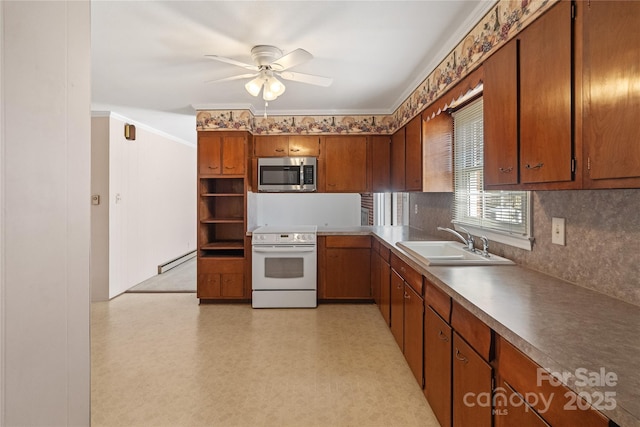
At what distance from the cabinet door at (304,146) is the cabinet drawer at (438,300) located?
106 inches

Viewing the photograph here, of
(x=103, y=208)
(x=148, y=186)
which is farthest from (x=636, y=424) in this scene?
(x=148, y=186)

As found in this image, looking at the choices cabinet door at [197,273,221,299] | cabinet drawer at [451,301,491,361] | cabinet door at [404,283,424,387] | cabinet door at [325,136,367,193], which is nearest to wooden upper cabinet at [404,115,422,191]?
cabinet door at [325,136,367,193]

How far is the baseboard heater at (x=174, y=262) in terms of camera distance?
18.6 feet

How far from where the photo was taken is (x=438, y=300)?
5.91 ft

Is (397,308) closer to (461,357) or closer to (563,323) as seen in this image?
(461,357)

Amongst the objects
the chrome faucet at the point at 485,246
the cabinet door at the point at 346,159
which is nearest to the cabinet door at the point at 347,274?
the cabinet door at the point at 346,159

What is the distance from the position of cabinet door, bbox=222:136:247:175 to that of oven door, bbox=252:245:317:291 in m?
0.97

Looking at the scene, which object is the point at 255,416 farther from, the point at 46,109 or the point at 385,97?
the point at 385,97

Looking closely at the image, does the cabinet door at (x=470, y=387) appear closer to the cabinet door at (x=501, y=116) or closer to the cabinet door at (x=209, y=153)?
the cabinet door at (x=501, y=116)

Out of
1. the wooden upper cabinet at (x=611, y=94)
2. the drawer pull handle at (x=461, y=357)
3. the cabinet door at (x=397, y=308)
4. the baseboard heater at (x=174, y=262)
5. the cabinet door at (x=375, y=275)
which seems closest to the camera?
the wooden upper cabinet at (x=611, y=94)

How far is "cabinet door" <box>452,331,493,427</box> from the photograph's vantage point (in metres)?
1.31

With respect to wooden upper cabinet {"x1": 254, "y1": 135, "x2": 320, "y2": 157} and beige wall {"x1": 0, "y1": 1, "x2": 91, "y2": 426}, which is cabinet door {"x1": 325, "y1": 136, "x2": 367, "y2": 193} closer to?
wooden upper cabinet {"x1": 254, "y1": 135, "x2": 320, "y2": 157}

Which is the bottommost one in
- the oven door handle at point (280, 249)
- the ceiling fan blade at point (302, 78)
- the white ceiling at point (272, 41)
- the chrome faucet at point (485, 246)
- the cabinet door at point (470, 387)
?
the cabinet door at point (470, 387)

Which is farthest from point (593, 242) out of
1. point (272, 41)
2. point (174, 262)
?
point (174, 262)
